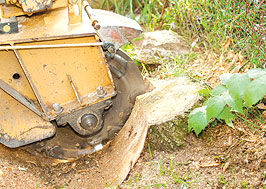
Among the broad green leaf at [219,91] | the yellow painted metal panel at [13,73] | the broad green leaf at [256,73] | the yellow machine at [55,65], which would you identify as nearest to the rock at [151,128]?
the yellow machine at [55,65]

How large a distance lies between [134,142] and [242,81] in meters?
1.05

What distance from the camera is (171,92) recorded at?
Result: 254cm

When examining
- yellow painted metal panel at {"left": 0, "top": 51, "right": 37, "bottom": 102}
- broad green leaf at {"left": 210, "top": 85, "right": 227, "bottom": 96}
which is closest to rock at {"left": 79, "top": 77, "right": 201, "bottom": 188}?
broad green leaf at {"left": 210, "top": 85, "right": 227, "bottom": 96}

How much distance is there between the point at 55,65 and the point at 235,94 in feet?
3.83

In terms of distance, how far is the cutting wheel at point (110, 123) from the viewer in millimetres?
2604

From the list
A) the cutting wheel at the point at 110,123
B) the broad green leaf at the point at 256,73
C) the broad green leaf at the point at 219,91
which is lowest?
the cutting wheel at the point at 110,123

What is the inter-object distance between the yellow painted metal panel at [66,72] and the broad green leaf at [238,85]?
3.02ft

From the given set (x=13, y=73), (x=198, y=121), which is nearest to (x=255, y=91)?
(x=198, y=121)

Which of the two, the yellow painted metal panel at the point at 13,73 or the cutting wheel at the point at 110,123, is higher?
the yellow painted metal panel at the point at 13,73

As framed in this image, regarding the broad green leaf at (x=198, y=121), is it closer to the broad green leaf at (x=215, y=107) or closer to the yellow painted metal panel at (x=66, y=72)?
the broad green leaf at (x=215, y=107)

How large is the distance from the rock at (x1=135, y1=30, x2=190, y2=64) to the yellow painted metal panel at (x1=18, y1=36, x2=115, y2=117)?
1203 millimetres

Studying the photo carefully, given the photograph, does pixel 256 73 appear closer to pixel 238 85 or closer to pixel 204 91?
pixel 238 85

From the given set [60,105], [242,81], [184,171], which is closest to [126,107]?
[60,105]

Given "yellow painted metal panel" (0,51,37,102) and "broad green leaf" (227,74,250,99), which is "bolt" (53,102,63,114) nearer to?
"yellow painted metal panel" (0,51,37,102)
